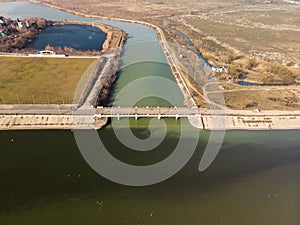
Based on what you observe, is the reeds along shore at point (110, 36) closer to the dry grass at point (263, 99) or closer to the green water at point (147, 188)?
the dry grass at point (263, 99)

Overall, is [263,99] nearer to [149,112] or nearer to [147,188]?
[149,112]

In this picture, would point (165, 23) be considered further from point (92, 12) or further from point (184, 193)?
point (184, 193)

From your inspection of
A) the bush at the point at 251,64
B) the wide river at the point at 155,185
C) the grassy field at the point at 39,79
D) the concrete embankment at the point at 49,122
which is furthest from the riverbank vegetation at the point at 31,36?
the wide river at the point at 155,185

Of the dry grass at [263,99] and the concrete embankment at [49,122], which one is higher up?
the dry grass at [263,99]

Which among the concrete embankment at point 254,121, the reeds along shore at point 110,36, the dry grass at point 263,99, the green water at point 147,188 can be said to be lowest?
the green water at point 147,188

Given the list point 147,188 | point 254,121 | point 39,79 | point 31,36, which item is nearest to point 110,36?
point 31,36

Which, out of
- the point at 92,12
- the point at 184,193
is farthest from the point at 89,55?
the point at 92,12
